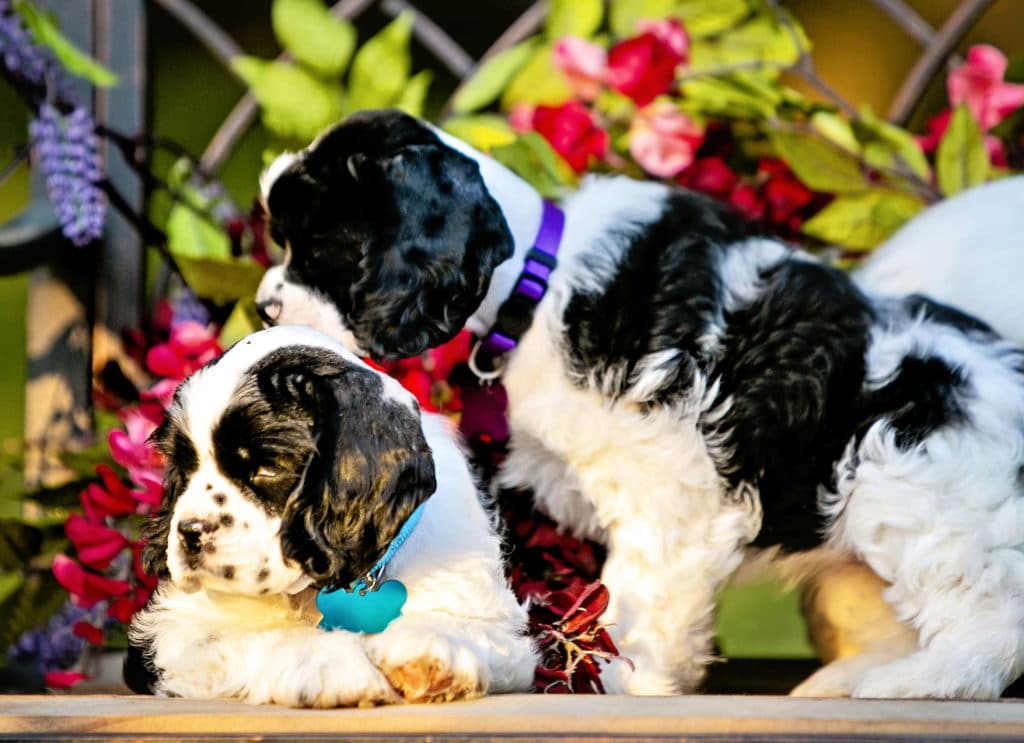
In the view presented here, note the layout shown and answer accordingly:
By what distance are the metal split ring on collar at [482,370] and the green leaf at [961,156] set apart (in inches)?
62.1

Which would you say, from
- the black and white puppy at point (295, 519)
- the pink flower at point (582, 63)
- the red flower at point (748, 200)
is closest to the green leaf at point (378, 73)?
the pink flower at point (582, 63)

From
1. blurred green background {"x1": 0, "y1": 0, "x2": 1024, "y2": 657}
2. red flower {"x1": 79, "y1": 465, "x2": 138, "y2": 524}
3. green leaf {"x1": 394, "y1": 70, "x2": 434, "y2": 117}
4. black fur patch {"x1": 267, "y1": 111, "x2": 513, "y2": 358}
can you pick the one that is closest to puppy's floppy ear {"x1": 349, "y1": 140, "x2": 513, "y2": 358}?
Answer: black fur patch {"x1": 267, "y1": 111, "x2": 513, "y2": 358}

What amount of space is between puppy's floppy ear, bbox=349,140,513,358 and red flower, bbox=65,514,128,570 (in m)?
0.98

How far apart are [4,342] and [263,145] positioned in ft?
4.35

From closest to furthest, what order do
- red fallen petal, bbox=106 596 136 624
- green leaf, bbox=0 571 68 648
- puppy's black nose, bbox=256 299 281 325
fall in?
puppy's black nose, bbox=256 299 281 325
red fallen petal, bbox=106 596 136 624
green leaf, bbox=0 571 68 648

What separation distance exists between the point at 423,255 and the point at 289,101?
1.24 m

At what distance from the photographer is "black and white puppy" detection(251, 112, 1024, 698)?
250 cm

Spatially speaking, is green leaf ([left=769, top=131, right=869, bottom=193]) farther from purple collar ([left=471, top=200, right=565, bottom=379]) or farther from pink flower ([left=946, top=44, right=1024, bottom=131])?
purple collar ([left=471, top=200, right=565, bottom=379])

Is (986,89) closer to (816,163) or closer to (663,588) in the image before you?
(816,163)

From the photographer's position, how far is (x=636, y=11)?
379cm

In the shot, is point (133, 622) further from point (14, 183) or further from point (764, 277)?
point (14, 183)

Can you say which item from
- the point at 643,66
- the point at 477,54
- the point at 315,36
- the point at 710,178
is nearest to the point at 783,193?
the point at 710,178

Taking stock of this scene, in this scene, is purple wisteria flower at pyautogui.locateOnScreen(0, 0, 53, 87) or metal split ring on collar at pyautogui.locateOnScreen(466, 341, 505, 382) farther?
purple wisteria flower at pyautogui.locateOnScreen(0, 0, 53, 87)

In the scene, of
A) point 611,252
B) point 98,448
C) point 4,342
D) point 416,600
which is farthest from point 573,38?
point 4,342
